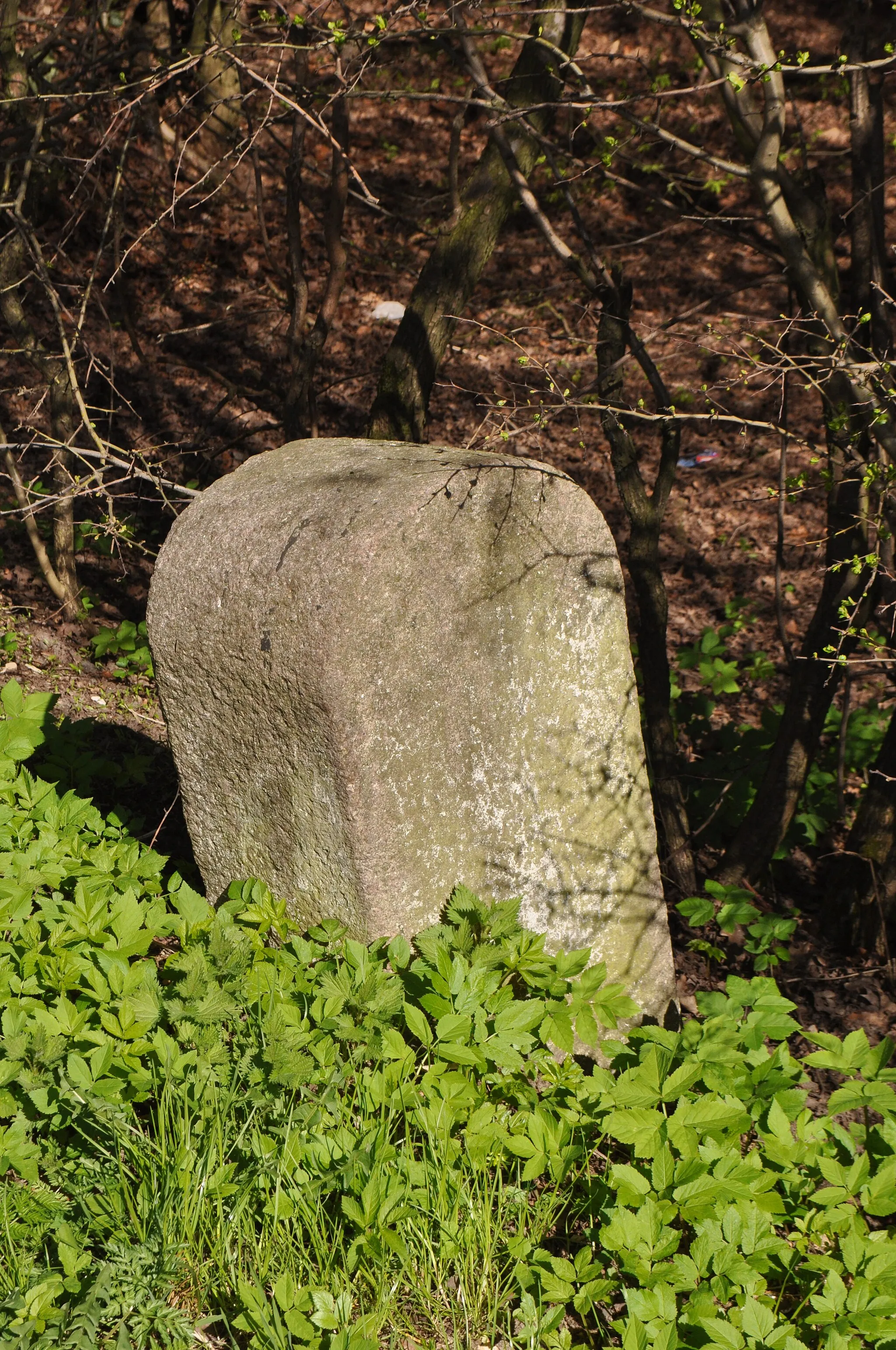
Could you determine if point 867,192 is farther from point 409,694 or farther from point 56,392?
point 56,392

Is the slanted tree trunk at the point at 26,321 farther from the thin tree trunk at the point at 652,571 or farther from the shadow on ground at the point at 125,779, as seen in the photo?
the thin tree trunk at the point at 652,571

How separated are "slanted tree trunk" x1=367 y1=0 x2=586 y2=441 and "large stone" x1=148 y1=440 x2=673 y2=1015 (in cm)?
153

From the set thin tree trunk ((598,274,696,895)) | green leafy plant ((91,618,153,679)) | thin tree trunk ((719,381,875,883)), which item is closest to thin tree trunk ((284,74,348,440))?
green leafy plant ((91,618,153,679))

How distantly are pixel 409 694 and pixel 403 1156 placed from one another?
1.03 m

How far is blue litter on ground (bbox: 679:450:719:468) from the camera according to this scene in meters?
6.80

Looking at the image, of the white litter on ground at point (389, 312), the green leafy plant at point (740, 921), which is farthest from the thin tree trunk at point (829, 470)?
the white litter on ground at point (389, 312)

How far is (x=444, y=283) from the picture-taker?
4.54m

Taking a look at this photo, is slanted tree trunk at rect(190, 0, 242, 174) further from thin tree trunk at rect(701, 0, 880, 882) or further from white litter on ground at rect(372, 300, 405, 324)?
thin tree trunk at rect(701, 0, 880, 882)

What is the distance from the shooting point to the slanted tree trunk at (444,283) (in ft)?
14.8

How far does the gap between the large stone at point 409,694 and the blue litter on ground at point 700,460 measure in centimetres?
413

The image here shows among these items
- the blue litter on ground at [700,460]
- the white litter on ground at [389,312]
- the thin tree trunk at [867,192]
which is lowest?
the blue litter on ground at [700,460]

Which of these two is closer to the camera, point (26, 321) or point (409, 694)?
point (409, 694)

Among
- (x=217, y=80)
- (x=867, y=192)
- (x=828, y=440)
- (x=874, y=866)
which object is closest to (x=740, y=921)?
(x=874, y=866)

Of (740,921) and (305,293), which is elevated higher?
(305,293)
